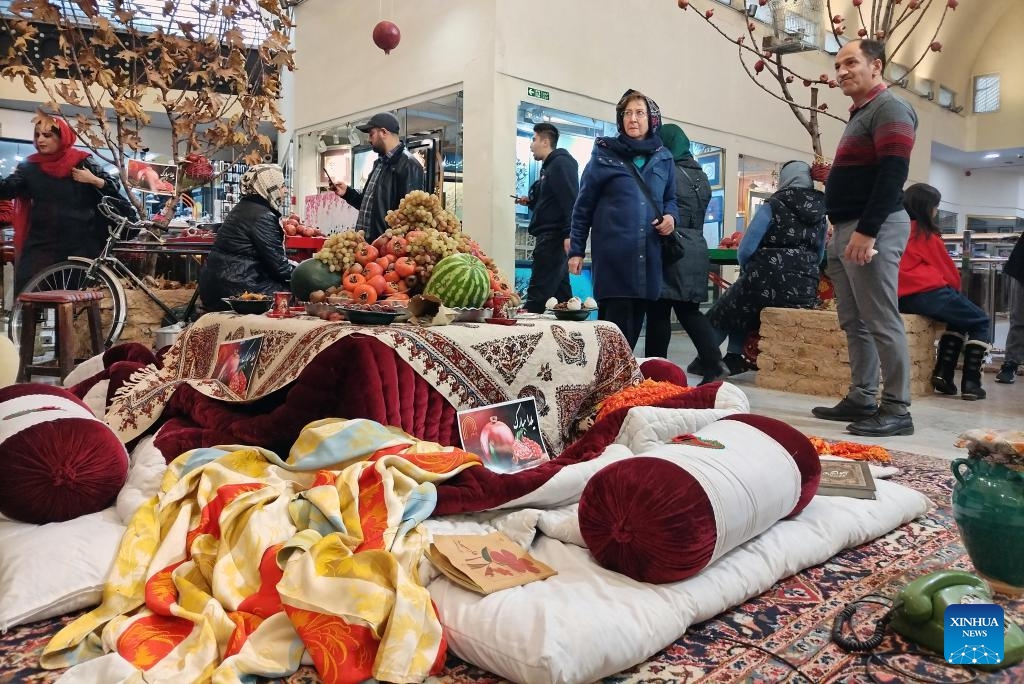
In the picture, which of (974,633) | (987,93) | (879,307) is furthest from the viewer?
(987,93)

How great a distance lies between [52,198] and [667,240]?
4497 mm

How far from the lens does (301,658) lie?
1396 millimetres

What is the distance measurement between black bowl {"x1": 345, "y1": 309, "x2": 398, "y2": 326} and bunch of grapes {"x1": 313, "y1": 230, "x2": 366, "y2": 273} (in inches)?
22.2

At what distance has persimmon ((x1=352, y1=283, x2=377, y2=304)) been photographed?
2758 millimetres

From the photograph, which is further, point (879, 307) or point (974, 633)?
point (879, 307)

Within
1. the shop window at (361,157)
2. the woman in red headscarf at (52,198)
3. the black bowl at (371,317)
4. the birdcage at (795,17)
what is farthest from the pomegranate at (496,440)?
the birdcage at (795,17)

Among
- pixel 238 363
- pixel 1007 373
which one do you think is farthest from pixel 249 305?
pixel 1007 373

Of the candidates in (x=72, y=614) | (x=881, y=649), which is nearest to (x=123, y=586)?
(x=72, y=614)

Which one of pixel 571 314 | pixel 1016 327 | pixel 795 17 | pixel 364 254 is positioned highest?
pixel 795 17

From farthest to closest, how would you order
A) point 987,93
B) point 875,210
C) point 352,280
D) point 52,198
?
point 987,93 → point 52,198 → point 875,210 → point 352,280

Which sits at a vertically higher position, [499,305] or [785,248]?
[785,248]

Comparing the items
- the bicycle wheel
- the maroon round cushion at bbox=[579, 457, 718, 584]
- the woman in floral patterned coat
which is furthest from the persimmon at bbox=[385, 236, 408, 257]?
the bicycle wheel

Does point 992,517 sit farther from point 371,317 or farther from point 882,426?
point 882,426

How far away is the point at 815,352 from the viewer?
4.98m
